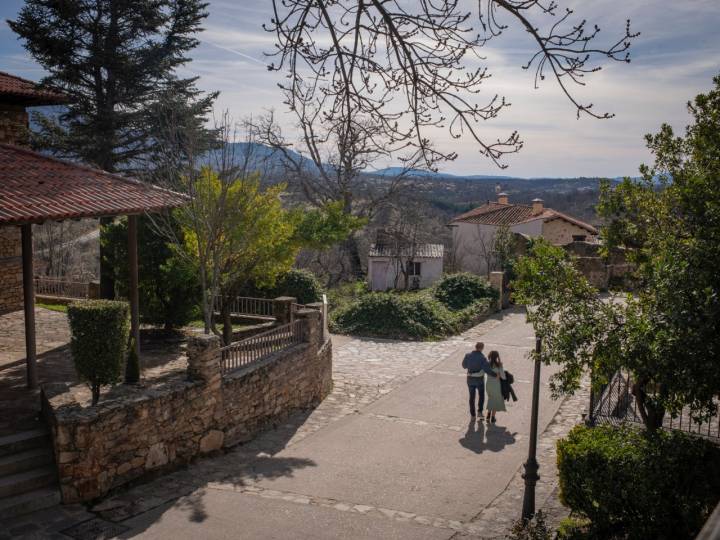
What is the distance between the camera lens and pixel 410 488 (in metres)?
9.63

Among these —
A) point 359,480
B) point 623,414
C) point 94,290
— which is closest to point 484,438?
point 623,414

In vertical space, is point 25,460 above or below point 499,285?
below

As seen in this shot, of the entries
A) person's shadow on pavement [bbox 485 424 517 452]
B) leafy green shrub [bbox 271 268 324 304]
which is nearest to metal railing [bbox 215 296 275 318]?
leafy green shrub [bbox 271 268 324 304]

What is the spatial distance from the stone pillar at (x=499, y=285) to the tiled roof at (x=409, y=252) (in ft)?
32.1

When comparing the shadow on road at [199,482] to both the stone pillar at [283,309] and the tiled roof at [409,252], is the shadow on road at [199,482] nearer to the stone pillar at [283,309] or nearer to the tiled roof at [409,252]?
the stone pillar at [283,309]

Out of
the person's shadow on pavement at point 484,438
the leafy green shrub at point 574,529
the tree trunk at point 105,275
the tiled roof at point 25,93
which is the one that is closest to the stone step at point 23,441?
the person's shadow on pavement at point 484,438

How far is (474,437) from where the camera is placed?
12055mm

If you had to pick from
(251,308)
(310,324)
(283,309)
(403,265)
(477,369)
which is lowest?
(477,369)

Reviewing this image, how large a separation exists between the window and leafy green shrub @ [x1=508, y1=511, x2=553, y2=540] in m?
28.2

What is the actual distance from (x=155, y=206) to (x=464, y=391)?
8084 millimetres

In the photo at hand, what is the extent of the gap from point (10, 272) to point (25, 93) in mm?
4613

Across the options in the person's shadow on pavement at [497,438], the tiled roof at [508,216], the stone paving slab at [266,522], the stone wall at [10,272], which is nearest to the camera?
the stone paving slab at [266,522]

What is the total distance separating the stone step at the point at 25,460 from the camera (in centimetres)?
860

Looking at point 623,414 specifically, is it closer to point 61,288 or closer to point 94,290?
point 94,290
